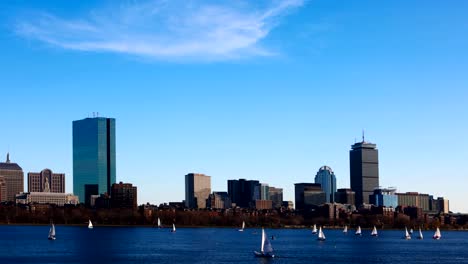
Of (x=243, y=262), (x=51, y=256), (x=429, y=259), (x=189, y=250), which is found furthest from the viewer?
(x=189, y=250)

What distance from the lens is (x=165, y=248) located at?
534 feet

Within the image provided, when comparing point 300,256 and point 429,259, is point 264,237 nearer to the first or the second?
point 300,256

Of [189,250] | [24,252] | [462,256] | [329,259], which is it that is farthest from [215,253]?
[462,256]

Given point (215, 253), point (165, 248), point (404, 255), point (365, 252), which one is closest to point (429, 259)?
point (404, 255)

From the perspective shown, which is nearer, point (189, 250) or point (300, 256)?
point (300, 256)

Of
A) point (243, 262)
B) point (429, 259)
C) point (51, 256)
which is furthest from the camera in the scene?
point (429, 259)

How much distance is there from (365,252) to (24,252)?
6368 centimetres

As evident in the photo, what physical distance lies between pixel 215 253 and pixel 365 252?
1330 inches

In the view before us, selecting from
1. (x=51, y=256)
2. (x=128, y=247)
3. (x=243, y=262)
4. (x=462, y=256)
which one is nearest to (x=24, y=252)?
(x=51, y=256)

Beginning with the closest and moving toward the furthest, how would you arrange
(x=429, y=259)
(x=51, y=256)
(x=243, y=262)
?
(x=243, y=262) → (x=51, y=256) → (x=429, y=259)

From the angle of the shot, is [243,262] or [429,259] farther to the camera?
[429,259]

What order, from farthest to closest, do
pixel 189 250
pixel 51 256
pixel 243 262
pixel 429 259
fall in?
pixel 189 250
pixel 429 259
pixel 51 256
pixel 243 262

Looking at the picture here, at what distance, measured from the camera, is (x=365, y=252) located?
166 m

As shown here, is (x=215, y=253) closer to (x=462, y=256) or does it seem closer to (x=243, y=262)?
(x=243, y=262)
